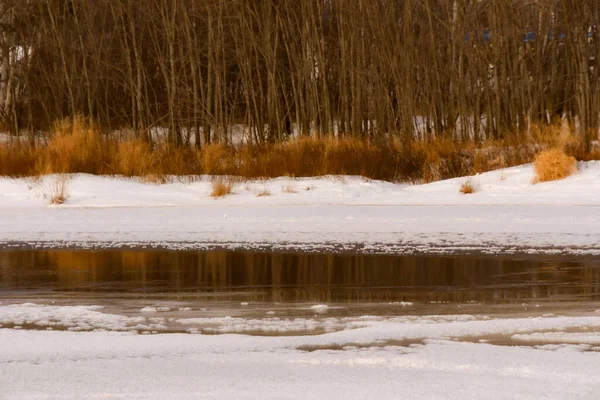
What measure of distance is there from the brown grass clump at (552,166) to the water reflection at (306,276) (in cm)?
804

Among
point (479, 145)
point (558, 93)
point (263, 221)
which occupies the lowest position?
point (263, 221)

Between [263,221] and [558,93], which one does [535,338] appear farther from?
[558,93]

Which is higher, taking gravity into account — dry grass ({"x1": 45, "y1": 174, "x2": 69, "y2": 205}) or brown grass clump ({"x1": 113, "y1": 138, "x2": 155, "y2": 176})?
brown grass clump ({"x1": 113, "y1": 138, "x2": 155, "y2": 176})

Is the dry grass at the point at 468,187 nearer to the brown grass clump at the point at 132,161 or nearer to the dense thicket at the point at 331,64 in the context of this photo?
the dense thicket at the point at 331,64

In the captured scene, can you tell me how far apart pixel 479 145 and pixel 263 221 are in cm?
921

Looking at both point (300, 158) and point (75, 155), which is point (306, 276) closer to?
point (300, 158)

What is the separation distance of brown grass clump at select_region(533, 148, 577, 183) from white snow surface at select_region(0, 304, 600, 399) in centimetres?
1126

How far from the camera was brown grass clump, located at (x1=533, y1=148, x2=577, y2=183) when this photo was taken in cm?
1811

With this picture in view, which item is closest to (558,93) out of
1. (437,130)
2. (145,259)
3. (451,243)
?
(437,130)

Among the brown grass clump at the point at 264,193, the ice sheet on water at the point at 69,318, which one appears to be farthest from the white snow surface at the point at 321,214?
the ice sheet on water at the point at 69,318

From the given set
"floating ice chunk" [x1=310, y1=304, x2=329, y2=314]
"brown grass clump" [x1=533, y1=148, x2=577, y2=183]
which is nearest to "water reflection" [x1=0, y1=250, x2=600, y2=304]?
"floating ice chunk" [x1=310, y1=304, x2=329, y2=314]

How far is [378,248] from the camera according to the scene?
11508 mm

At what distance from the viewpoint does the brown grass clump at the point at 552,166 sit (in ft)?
59.4

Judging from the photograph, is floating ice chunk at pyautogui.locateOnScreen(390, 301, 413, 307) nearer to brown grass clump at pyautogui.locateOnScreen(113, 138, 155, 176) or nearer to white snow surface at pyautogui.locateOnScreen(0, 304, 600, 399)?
white snow surface at pyautogui.locateOnScreen(0, 304, 600, 399)
